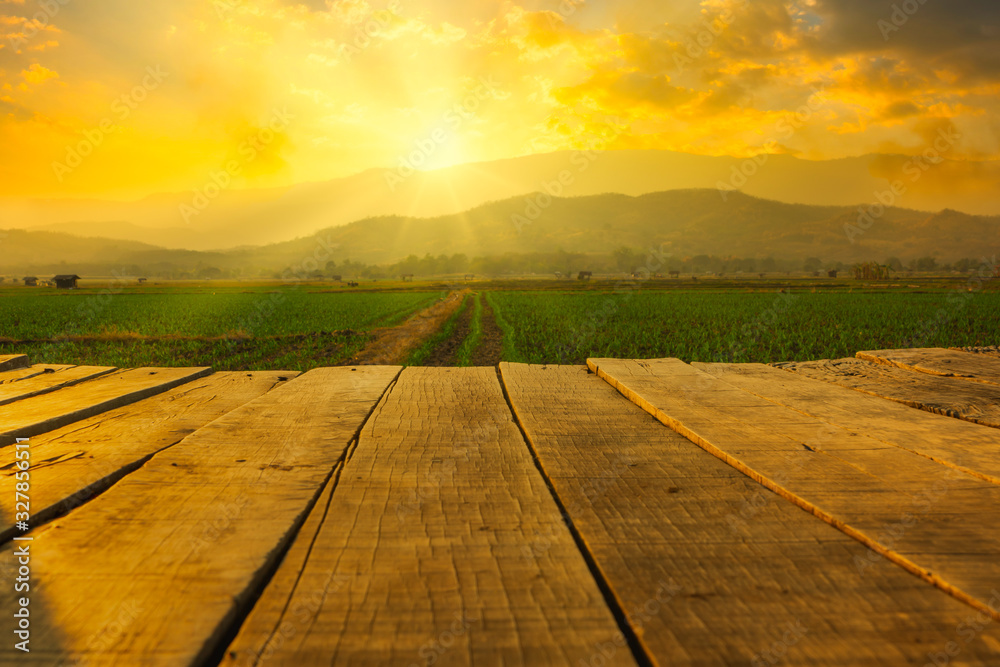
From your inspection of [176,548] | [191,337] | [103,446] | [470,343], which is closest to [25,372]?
[103,446]

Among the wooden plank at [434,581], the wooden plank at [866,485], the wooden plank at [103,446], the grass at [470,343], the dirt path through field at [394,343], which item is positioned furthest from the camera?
the dirt path through field at [394,343]

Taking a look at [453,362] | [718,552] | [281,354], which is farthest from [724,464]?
[281,354]

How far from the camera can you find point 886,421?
1.99 m

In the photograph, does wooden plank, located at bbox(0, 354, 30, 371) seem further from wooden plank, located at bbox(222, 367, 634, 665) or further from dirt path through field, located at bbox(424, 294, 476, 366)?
dirt path through field, located at bbox(424, 294, 476, 366)

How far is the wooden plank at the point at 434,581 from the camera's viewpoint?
770mm

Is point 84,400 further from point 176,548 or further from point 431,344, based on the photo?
point 431,344

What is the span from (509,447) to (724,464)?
0.71m

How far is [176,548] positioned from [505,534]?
73 centimetres

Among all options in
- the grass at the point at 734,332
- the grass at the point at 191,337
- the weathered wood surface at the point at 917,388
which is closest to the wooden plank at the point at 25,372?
the weathered wood surface at the point at 917,388

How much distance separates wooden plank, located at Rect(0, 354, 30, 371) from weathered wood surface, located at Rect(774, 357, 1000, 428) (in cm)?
504

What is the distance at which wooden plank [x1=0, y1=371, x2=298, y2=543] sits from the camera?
1273 millimetres

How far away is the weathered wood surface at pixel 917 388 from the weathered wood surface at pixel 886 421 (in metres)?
0.12

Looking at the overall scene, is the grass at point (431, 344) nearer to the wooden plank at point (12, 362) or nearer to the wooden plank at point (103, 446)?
the wooden plank at point (12, 362)

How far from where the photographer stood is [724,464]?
1.54 metres
